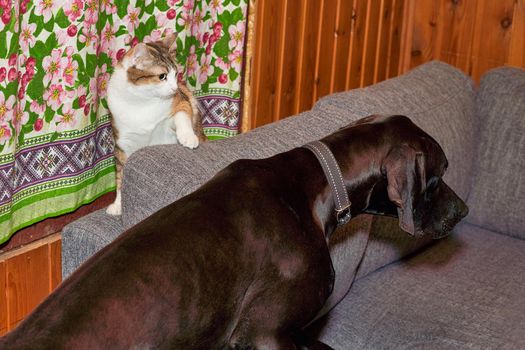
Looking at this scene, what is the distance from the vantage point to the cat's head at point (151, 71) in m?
2.18

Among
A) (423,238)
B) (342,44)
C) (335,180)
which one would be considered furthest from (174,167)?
(342,44)

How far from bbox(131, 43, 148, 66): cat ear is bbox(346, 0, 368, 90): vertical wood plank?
1348mm

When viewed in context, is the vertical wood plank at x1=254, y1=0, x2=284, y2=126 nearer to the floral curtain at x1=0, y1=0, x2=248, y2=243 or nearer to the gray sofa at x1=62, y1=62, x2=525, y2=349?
the floral curtain at x1=0, y1=0, x2=248, y2=243

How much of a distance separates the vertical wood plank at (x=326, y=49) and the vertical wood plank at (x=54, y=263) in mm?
1211

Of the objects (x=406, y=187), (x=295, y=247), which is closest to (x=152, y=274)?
(x=295, y=247)

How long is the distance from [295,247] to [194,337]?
0.26 m

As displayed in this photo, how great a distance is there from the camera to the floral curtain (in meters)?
2.07

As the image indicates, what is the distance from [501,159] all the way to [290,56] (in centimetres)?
81

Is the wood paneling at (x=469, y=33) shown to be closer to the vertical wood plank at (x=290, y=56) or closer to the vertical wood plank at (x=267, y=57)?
the vertical wood plank at (x=290, y=56)

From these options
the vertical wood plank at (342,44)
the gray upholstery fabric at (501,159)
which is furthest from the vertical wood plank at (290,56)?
the gray upholstery fabric at (501,159)

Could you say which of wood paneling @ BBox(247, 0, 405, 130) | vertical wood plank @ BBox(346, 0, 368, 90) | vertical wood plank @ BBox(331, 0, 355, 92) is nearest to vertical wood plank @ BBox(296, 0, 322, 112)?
wood paneling @ BBox(247, 0, 405, 130)

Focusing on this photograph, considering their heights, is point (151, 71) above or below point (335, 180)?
above

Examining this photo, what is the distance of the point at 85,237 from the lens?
200cm

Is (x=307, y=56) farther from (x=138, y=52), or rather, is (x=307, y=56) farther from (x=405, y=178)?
(x=405, y=178)
